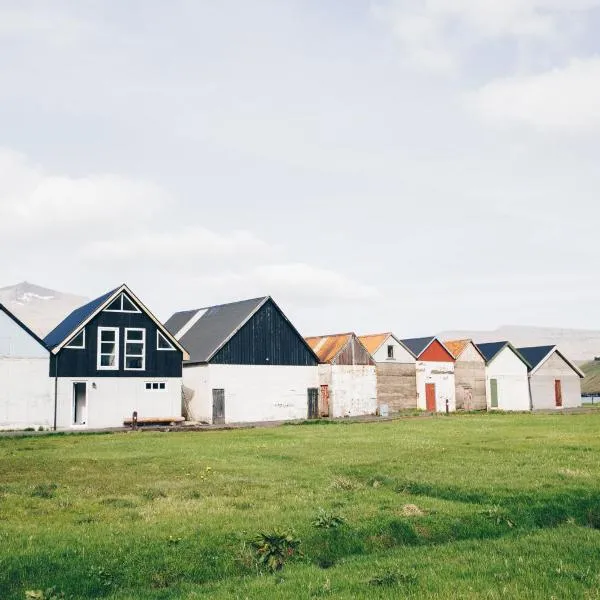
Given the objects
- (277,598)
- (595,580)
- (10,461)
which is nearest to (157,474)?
(10,461)

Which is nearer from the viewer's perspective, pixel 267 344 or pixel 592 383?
pixel 267 344

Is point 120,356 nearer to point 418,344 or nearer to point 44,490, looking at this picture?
point 418,344

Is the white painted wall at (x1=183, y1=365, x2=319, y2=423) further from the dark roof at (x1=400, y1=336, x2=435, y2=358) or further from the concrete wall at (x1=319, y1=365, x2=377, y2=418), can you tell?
the dark roof at (x1=400, y1=336, x2=435, y2=358)

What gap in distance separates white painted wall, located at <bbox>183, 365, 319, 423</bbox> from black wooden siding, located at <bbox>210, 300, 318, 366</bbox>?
0.53m

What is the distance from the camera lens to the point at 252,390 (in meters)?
53.6

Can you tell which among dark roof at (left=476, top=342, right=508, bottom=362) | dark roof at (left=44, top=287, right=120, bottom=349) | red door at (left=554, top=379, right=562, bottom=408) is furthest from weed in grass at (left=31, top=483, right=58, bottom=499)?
red door at (left=554, top=379, right=562, bottom=408)

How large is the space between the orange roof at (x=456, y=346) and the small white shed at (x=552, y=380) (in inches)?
382

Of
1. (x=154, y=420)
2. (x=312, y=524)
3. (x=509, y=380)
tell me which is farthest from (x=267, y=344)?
(x=312, y=524)

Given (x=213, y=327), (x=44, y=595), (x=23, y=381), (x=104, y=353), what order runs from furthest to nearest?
1. (x=213, y=327)
2. (x=104, y=353)
3. (x=23, y=381)
4. (x=44, y=595)

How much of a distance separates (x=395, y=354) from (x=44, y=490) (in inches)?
1960

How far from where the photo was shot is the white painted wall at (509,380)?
234ft

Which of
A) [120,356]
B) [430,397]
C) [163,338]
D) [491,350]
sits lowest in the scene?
[430,397]

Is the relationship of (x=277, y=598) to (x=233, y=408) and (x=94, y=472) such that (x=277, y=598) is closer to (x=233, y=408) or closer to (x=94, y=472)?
(x=94, y=472)

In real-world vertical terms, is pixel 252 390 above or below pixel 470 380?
below
